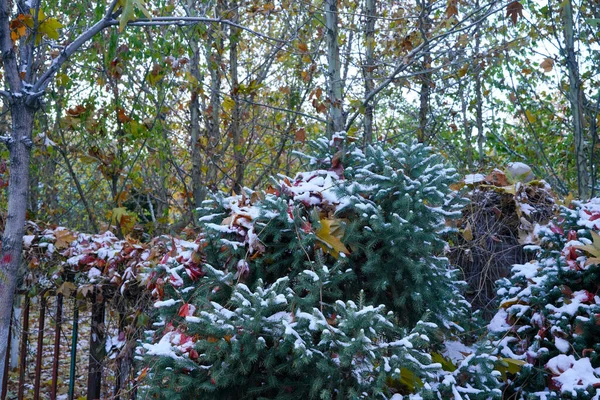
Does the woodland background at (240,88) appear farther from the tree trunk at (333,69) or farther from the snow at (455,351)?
the snow at (455,351)

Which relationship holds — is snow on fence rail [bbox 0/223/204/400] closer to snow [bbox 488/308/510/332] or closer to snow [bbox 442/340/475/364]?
snow [bbox 442/340/475/364]

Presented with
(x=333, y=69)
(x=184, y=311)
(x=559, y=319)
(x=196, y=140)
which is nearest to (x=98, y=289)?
(x=184, y=311)

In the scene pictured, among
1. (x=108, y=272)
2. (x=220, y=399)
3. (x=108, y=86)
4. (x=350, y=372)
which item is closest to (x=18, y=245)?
(x=108, y=272)

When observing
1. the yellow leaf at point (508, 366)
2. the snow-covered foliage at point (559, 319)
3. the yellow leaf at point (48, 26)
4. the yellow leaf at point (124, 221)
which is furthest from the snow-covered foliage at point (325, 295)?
the yellow leaf at point (124, 221)

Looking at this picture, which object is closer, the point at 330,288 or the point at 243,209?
the point at 330,288

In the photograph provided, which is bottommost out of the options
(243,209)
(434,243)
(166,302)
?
(166,302)

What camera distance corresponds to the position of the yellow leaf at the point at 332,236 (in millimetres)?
2592

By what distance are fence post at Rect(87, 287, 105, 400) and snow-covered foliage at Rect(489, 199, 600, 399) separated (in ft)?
7.81

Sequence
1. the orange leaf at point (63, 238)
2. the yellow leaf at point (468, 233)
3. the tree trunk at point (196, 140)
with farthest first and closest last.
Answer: the tree trunk at point (196, 140) < the orange leaf at point (63, 238) < the yellow leaf at point (468, 233)

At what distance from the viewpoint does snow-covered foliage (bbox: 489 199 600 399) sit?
2588 mm

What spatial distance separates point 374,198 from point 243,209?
2.07 ft

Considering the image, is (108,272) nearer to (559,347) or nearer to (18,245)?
(18,245)

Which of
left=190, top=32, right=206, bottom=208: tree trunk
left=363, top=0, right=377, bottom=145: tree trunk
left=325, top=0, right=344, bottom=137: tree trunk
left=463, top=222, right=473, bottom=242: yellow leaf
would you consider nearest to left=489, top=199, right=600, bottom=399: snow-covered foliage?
left=463, top=222, right=473, bottom=242: yellow leaf

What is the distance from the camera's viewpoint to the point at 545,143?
34.8 ft
